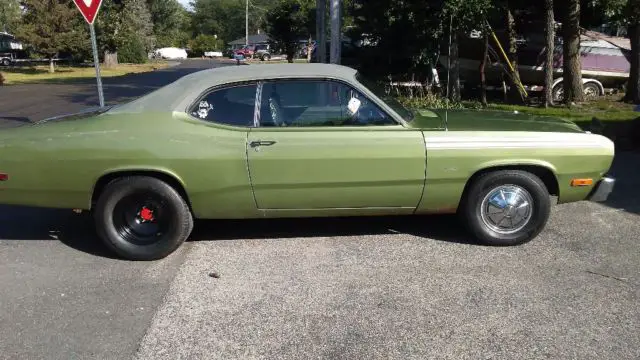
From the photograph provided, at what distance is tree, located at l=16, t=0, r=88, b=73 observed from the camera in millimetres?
33656

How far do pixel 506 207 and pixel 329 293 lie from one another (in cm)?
174

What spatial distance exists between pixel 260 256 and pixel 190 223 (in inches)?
25.0

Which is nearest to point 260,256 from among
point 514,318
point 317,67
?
point 317,67

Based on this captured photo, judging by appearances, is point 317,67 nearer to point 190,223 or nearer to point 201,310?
point 190,223

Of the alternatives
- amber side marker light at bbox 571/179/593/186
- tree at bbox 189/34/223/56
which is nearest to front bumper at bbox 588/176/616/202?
amber side marker light at bbox 571/179/593/186

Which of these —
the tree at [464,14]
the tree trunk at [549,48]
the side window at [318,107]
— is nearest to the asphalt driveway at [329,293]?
the side window at [318,107]

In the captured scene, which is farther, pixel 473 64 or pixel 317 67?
pixel 473 64

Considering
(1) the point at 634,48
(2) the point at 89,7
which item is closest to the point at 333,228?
(2) the point at 89,7

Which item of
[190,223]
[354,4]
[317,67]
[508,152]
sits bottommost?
[190,223]

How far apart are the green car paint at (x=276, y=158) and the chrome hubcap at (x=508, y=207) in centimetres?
24

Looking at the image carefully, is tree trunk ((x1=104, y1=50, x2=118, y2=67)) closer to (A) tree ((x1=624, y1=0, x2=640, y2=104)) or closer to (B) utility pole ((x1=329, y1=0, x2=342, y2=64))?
(B) utility pole ((x1=329, y1=0, x2=342, y2=64))

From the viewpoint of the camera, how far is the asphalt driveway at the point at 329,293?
3.12m

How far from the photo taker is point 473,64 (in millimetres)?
14523

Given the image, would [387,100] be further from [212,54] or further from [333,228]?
[212,54]
